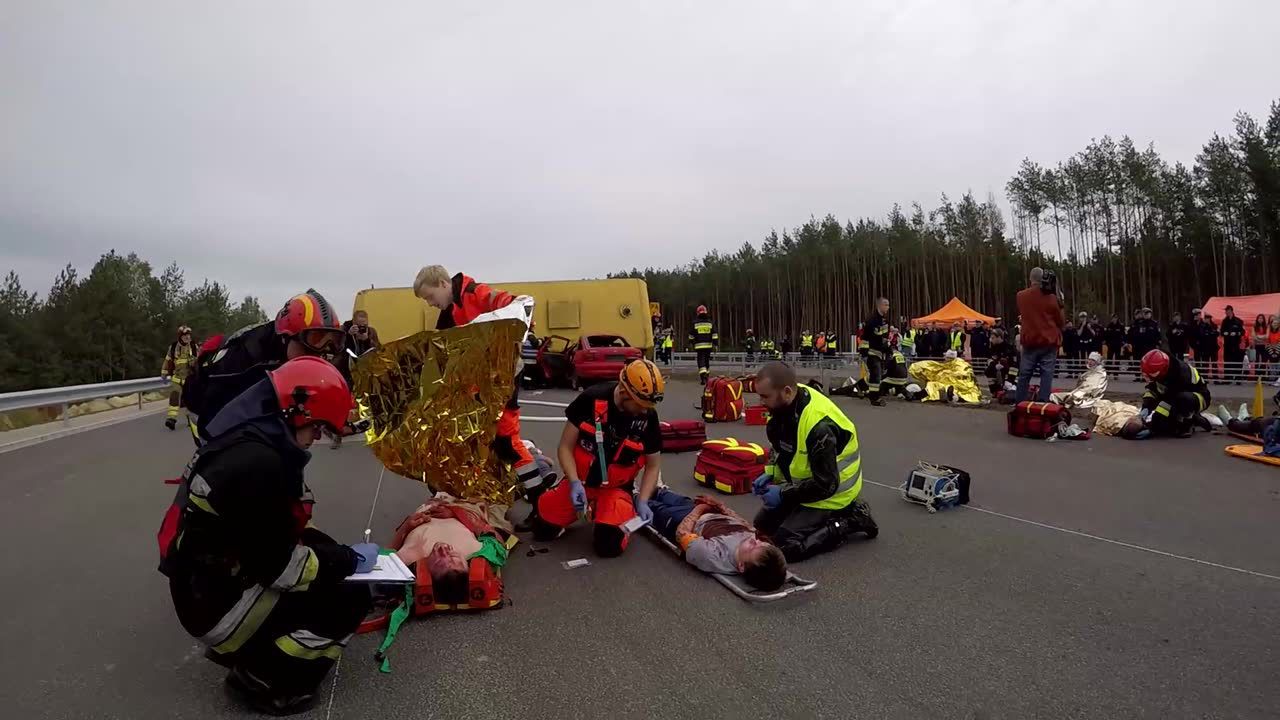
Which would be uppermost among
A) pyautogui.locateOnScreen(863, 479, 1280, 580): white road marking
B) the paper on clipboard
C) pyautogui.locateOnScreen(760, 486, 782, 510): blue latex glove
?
the paper on clipboard

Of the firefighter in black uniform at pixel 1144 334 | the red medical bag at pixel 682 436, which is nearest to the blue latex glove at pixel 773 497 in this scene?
the red medical bag at pixel 682 436

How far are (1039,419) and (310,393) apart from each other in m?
9.40

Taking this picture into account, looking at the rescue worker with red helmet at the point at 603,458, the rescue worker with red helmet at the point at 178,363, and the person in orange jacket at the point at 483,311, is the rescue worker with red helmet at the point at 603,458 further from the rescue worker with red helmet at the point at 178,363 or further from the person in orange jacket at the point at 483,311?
the rescue worker with red helmet at the point at 178,363

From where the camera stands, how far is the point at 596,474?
4828mm

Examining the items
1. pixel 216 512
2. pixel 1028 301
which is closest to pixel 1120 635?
pixel 216 512

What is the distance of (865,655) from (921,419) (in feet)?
30.2

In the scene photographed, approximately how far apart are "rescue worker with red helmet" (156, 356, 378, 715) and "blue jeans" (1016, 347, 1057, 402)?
33.2ft

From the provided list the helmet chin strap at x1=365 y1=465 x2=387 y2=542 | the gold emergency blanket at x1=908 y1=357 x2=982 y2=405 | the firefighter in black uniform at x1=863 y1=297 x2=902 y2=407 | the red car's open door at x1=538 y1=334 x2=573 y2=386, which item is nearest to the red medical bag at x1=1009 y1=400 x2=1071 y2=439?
the firefighter in black uniform at x1=863 y1=297 x2=902 y2=407

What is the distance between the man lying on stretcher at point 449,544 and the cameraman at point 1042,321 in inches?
334

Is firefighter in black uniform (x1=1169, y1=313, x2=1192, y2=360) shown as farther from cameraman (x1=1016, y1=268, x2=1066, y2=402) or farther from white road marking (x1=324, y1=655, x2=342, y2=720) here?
white road marking (x1=324, y1=655, x2=342, y2=720)

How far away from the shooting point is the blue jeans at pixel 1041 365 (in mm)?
10062

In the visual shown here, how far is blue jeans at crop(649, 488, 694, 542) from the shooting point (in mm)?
4672

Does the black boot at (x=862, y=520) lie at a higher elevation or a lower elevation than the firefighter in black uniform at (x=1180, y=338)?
lower

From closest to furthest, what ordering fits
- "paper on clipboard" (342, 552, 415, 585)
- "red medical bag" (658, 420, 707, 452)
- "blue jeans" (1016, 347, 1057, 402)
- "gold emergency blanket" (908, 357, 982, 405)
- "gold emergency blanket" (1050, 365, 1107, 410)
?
1. "paper on clipboard" (342, 552, 415, 585)
2. "red medical bag" (658, 420, 707, 452)
3. "blue jeans" (1016, 347, 1057, 402)
4. "gold emergency blanket" (1050, 365, 1107, 410)
5. "gold emergency blanket" (908, 357, 982, 405)
